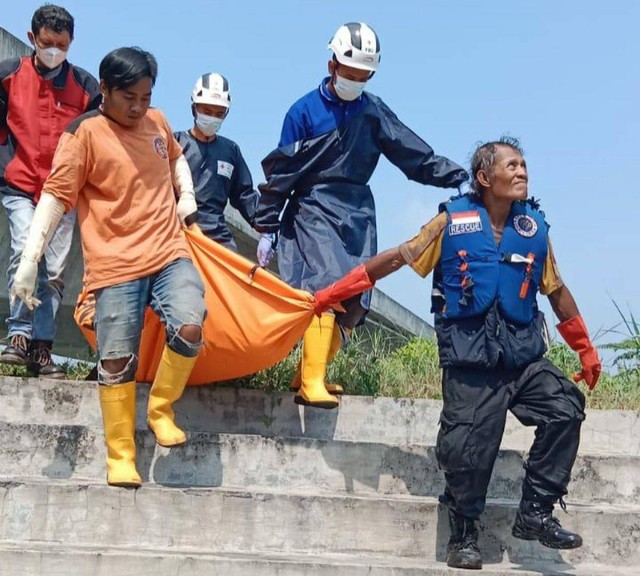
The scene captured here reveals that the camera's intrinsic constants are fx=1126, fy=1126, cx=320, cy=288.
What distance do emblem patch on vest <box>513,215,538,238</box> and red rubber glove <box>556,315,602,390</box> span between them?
44 centimetres

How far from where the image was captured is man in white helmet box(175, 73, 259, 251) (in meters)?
7.36

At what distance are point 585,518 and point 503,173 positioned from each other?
1564 millimetres

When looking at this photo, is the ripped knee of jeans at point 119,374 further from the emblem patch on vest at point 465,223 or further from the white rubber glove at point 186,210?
the emblem patch on vest at point 465,223

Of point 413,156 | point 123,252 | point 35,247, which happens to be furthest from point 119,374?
point 413,156

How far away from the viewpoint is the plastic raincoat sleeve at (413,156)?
6.16m

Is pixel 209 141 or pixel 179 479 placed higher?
pixel 209 141

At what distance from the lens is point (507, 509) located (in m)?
4.90

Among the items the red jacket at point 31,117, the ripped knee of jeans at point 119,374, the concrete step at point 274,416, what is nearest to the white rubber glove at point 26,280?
the ripped knee of jeans at point 119,374

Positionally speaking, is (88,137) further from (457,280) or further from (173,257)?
(457,280)

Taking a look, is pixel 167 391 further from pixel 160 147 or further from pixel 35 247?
pixel 160 147

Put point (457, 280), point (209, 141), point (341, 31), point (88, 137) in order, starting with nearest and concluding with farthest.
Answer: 1. point (457, 280)
2. point (88, 137)
3. point (341, 31)
4. point (209, 141)

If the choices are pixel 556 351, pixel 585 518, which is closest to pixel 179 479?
pixel 585 518

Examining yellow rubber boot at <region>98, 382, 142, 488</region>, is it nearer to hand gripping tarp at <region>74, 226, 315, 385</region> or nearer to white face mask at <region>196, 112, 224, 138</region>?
hand gripping tarp at <region>74, 226, 315, 385</region>

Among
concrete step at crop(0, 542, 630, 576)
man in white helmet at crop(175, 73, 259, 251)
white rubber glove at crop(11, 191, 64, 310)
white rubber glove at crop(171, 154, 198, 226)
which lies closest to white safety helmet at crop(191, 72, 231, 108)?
man in white helmet at crop(175, 73, 259, 251)
